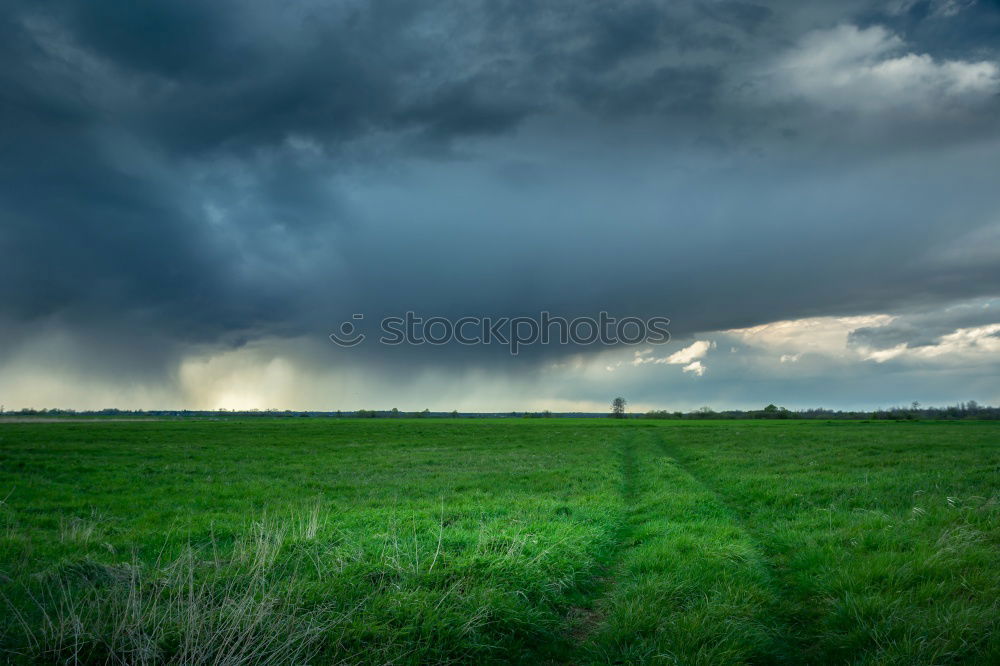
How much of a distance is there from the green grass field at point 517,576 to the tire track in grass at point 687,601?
1.3 inches

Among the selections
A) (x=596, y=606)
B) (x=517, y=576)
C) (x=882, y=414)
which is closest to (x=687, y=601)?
(x=596, y=606)

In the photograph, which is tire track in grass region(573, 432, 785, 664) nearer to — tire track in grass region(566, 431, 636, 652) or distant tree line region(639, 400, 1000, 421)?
tire track in grass region(566, 431, 636, 652)

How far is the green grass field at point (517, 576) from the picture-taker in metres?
5.73

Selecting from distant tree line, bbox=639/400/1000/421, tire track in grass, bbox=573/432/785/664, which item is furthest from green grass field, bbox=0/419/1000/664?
distant tree line, bbox=639/400/1000/421

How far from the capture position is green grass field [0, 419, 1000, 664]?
573 centimetres

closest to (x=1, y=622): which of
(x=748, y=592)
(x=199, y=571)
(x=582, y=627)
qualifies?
(x=199, y=571)

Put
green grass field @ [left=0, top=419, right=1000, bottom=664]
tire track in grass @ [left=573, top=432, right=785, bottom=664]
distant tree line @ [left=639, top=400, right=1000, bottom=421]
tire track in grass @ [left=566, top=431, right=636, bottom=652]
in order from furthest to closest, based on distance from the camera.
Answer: distant tree line @ [left=639, top=400, right=1000, bottom=421] < tire track in grass @ [left=566, top=431, right=636, bottom=652] < tire track in grass @ [left=573, top=432, right=785, bottom=664] < green grass field @ [left=0, top=419, right=1000, bottom=664]

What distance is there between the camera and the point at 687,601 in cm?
742

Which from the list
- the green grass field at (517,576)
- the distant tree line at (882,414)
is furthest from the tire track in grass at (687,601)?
the distant tree line at (882,414)

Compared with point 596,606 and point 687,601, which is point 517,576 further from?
point 687,601

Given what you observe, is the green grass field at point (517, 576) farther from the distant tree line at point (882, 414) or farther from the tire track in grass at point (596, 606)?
the distant tree line at point (882, 414)

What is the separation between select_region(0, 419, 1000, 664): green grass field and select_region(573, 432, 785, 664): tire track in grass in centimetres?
3

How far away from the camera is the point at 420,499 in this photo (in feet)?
54.0

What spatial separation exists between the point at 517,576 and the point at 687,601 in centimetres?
242
